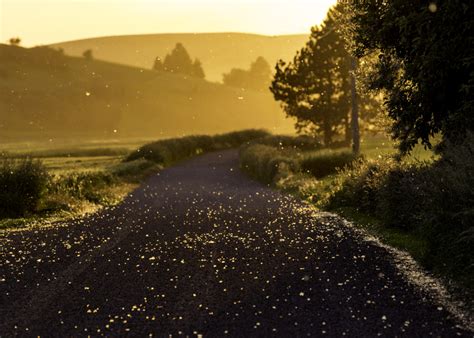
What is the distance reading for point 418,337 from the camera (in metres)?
7.50

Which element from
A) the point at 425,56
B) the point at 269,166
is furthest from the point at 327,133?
the point at 425,56

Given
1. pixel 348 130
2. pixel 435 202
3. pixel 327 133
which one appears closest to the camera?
pixel 435 202

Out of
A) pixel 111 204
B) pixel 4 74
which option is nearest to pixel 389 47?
pixel 111 204

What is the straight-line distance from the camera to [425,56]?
13820 mm

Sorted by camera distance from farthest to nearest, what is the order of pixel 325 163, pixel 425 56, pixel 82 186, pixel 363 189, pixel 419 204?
pixel 325 163 < pixel 82 186 < pixel 363 189 < pixel 419 204 < pixel 425 56

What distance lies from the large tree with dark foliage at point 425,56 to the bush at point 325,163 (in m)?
19.0

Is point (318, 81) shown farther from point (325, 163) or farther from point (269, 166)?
point (269, 166)

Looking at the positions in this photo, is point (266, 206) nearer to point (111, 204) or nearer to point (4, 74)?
point (111, 204)

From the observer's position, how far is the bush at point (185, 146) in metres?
54.0

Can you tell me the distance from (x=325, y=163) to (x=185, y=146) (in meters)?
29.0

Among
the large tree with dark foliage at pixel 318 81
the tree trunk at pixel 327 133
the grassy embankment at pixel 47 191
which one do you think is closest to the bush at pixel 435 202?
the grassy embankment at pixel 47 191

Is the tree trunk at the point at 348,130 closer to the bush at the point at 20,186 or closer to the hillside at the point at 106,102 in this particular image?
the bush at the point at 20,186

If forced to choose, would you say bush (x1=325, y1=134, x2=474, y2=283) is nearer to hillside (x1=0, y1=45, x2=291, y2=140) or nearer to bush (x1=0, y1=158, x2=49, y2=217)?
bush (x1=0, y1=158, x2=49, y2=217)

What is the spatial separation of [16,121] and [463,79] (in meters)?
139
